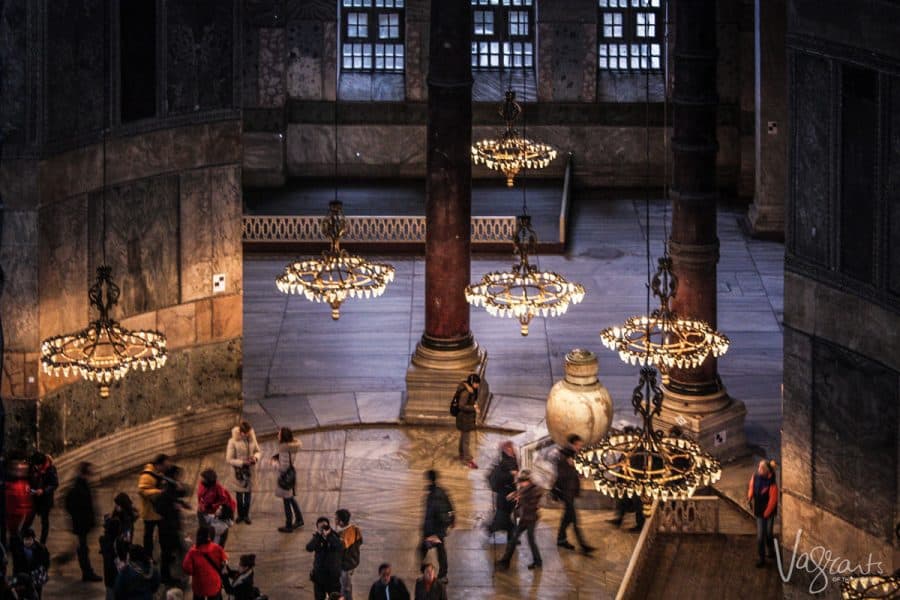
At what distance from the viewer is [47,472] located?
2111cm

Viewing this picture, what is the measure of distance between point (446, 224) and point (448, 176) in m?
0.58

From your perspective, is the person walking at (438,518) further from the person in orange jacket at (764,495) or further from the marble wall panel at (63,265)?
the marble wall panel at (63,265)

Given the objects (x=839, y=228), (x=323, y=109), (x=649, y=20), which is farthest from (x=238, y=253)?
(x=649, y=20)

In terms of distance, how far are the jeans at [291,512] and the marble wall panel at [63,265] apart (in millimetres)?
3138

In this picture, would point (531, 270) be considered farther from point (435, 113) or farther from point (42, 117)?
point (42, 117)

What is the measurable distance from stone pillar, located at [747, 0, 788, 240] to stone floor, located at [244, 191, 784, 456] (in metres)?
0.52

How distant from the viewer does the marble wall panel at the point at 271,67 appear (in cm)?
3706

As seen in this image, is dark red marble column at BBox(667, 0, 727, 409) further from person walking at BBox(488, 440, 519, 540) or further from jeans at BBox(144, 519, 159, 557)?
jeans at BBox(144, 519, 159, 557)

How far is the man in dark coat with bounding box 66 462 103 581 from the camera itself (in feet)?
67.2

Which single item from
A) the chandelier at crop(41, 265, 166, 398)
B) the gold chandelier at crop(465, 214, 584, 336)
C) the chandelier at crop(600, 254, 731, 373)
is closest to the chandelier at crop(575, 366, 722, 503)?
the chandelier at crop(600, 254, 731, 373)

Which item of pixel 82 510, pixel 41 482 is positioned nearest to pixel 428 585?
pixel 82 510

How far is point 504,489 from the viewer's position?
2122 centimetres

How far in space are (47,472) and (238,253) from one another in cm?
447

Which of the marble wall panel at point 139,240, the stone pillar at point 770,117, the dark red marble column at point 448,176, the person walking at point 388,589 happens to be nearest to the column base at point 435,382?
the dark red marble column at point 448,176
